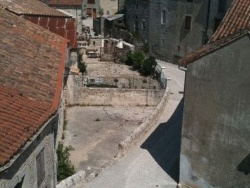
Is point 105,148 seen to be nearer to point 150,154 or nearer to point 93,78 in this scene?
point 150,154

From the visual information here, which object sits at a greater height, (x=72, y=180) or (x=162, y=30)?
(x=162, y=30)

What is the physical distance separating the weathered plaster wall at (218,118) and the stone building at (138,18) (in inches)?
1207

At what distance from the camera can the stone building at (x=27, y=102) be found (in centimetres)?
1040

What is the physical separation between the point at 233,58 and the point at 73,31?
13.2m

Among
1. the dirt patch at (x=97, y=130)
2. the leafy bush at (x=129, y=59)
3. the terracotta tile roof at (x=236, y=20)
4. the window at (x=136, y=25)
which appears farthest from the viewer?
the window at (x=136, y=25)

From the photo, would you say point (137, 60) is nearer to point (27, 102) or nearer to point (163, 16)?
point (163, 16)

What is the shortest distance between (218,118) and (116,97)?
1656 centimetres

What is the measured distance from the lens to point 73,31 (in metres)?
26.0

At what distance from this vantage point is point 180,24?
4334 centimetres

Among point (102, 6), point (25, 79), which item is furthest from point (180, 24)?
point (25, 79)

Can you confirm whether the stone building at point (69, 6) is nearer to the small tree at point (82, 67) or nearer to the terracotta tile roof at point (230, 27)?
the small tree at point (82, 67)

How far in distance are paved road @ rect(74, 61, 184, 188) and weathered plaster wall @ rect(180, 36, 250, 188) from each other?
188 centimetres

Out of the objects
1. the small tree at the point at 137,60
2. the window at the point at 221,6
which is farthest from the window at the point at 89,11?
the window at the point at 221,6

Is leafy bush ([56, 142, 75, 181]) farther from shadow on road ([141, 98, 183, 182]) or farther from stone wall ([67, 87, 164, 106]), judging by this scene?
stone wall ([67, 87, 164, 106])
